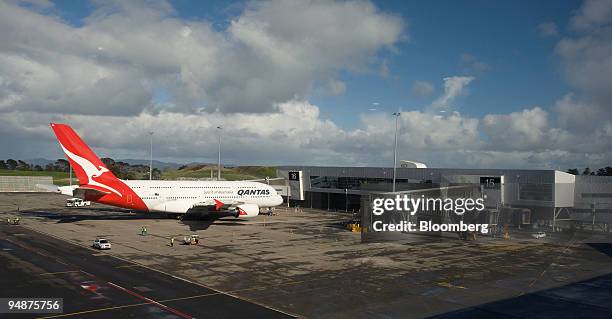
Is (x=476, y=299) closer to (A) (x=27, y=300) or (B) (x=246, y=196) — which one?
(A) (x=27, y=300)

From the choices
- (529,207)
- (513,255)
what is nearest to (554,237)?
(529,207)

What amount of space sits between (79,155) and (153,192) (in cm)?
→ 1007

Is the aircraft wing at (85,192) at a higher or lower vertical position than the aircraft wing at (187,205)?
higher

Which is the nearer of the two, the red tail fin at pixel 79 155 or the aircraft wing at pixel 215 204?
the red tail fin at pixel 79 155

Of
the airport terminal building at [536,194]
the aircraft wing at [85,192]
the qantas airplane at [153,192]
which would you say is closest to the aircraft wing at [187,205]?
the qantas airplane at [153,192]

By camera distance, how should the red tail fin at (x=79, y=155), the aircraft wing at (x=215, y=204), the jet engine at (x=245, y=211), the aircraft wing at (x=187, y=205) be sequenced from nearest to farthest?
the red tail fin at (x=79, y=155) → the aircraft wing at (x=215, y=204) → the aircraft wing at (x=187, y=205) → the jet engine at (x=245, y=211)

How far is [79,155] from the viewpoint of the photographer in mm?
58094

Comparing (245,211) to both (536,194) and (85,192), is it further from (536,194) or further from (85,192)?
(536,194)

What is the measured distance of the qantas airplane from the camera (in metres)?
57.8

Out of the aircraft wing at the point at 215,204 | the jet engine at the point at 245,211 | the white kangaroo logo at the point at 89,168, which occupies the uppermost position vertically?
the white kangaroo logo at the point at 89,168

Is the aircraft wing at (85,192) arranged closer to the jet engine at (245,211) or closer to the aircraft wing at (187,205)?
the aircraft wing at (187,205)

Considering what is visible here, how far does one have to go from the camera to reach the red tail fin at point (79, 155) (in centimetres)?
5756

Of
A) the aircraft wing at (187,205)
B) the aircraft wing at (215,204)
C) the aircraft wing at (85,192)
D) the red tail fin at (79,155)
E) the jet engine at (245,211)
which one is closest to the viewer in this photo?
the aircraft wing at (85,192)

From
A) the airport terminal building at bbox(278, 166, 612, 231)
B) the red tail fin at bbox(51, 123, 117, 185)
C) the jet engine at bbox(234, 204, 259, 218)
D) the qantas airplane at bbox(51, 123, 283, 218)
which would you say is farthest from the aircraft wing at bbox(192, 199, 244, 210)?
the airport terminal building at bbox(278, 166, 612, 231)
